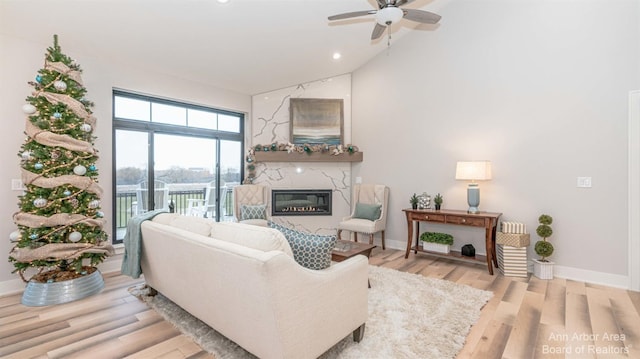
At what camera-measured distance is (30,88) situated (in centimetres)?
328

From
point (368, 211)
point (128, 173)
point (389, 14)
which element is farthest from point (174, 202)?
point (389, 14)

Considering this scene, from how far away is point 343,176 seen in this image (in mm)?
5676

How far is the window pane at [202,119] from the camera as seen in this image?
508cm

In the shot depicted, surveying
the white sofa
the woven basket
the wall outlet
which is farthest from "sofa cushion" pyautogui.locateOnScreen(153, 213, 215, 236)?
the wall outlet

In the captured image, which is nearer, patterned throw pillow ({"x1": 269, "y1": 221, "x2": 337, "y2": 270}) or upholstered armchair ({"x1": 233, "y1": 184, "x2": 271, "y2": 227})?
patterned throw pillow ({"x1": 269, "y1": 221, "x2": 337, "y2": 270})

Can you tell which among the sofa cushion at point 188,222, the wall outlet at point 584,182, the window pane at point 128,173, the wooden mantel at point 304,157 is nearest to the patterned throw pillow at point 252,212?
the wooden mantel at point 304,157

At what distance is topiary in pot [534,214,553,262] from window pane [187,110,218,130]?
17.5 feet

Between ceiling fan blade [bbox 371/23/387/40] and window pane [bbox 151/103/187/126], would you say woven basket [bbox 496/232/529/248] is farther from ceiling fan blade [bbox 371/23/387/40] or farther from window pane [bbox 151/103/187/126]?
window pane [bbox 151/103/187/126]

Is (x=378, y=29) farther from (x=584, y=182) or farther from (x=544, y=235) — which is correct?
(x=544, y=235)

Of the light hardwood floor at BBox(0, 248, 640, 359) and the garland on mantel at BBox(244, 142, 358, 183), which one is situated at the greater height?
the garland on mantel at BBox(244, 142, 358, 183)

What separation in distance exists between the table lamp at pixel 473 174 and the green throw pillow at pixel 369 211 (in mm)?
1416

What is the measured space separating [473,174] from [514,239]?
948mm

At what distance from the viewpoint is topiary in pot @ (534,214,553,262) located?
352 centimetres

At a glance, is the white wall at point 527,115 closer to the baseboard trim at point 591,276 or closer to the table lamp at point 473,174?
the baseboard trim at point 591,276
